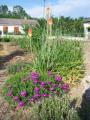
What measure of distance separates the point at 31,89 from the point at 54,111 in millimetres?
2194

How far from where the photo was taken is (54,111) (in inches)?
224

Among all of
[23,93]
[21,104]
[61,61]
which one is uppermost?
[61,61]

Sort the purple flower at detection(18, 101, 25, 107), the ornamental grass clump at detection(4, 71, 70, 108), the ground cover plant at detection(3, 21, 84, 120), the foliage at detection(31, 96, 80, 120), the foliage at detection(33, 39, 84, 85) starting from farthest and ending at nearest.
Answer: the foliage at detection(33, 39, 84, 85)
the ornamental grass clump at detection(4, 71, 70, 108)
the purple flower at detection(18, 101, 25, 107)
the ground cover plant at detection(3, 21, 84, 120)
the foliage at detection(31, 96, 80, 120)

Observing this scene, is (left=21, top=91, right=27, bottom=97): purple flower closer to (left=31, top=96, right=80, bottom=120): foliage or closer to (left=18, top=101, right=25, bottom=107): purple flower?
(left=18, top=101, right=25, bottom=107): purple flower

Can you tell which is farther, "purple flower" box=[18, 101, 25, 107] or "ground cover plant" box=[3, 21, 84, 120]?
"purple flower" box=[18, 101, 25, 107]

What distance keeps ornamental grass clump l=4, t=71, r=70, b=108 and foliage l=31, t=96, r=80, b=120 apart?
1.80m

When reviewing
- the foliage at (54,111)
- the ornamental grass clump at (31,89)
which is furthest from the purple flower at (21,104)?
the foliage at (54,111)

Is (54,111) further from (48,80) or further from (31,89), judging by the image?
(48,80)

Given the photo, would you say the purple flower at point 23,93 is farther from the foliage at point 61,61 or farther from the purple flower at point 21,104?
the foliage at point 61,61

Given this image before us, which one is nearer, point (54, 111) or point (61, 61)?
point (54, 111)

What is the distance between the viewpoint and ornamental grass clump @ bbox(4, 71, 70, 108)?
7.65 meters

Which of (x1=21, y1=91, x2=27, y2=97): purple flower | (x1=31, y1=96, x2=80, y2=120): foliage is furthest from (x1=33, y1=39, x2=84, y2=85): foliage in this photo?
(x1=31, y1=96, x2=80, y2=120): foliage

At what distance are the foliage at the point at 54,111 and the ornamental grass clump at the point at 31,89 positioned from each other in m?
1.80

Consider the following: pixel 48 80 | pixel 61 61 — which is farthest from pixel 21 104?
pixel 61 61
